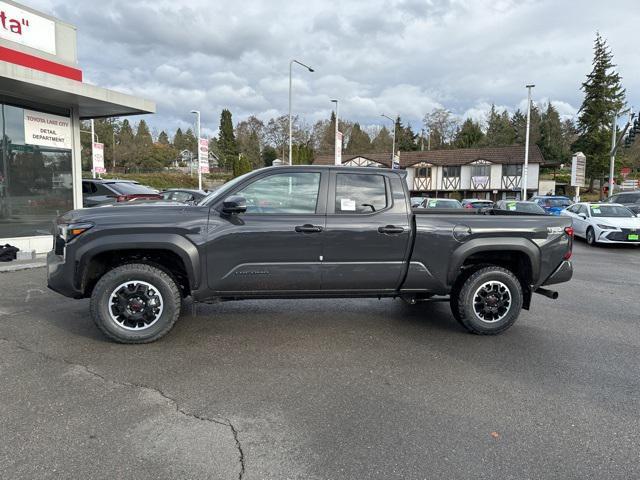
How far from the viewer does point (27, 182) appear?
10.4m

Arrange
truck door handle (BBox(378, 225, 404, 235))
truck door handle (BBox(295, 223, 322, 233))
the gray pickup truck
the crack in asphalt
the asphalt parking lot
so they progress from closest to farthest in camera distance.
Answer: the asphalt parking lot < the crack in asphalt < the gray pickup truck < truck door handle (BBox(295, 223, 322, 233)) < truck door handle (BBox(378, 225, 404, 235))

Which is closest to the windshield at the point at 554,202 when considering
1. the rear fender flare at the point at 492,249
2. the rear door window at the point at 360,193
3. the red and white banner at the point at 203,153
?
the red and white banner at the point at 203,153

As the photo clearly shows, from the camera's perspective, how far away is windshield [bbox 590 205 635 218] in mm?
15031

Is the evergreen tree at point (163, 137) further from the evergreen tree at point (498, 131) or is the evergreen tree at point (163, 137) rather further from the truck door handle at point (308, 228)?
the truck door handle at point (308, 228)

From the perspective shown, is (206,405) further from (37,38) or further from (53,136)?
(37,38)

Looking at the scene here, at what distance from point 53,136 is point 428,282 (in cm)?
1028

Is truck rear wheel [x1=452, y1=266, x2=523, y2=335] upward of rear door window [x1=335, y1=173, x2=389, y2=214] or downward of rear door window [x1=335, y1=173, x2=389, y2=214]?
downward

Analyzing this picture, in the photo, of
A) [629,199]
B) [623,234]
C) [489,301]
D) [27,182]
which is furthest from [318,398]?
[629,199]

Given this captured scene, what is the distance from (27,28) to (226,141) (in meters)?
79.2

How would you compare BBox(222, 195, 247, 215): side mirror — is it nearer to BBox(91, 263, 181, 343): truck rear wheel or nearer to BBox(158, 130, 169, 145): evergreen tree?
BBox(91, 263, 181, 343): truck rear wheel

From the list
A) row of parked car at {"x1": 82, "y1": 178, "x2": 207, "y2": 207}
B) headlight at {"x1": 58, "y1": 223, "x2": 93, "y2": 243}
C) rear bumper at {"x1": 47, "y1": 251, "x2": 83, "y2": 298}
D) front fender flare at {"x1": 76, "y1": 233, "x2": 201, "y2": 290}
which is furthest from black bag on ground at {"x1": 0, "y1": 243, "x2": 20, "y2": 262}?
front fender flare at {"x1": 76, "y1": 233, "x2": 201, "y2": 290}

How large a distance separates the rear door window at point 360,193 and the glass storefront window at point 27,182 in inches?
350

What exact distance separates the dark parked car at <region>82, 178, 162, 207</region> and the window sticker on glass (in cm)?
845

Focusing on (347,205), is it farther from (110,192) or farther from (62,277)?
(110,192)
